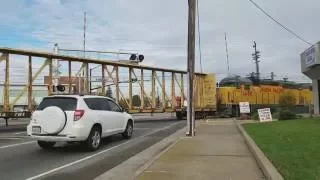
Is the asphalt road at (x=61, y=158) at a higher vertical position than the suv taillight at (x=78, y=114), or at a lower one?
lower

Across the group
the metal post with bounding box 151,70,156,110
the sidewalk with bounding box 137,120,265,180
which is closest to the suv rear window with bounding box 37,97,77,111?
the sidewalk with bounding box 137,120,265,180

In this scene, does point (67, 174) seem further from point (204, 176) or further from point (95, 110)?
point (95, 110)

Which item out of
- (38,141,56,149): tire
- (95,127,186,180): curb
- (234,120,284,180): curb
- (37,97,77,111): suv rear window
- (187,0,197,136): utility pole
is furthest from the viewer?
(187,0,197,136): utility pole

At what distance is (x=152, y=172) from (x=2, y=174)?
10.6 ft

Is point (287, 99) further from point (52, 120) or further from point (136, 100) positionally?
point (52, 120)

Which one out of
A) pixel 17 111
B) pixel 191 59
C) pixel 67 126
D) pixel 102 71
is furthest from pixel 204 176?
pixel 102 71

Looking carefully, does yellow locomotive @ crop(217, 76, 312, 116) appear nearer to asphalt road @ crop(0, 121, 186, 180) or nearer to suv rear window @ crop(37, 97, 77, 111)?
asphalt road @ crop(0, 121, 186, 180)

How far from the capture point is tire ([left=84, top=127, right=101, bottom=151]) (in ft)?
52.9

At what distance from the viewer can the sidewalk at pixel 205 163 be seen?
1046cm

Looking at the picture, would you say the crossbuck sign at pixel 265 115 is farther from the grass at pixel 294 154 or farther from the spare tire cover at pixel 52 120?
the spare tire cover at pixel 52 120

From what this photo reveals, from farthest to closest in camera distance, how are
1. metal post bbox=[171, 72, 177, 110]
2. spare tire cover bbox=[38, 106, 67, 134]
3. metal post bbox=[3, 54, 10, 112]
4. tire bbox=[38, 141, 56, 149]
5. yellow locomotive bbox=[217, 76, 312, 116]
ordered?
yellow locomotive bbox=[217, 76, 312, 116], metal post bbox=[171, 72, 177, 110], metal post bbox=[3, 54, 10, 112], tire bbox=[38, 141, 56, 149], spare tire cover bbox=[38, 106, 67, 134]

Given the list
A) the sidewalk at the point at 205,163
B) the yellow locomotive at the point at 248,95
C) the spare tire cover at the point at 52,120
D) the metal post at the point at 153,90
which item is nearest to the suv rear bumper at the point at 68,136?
the spare tire cover at the point at 52,120

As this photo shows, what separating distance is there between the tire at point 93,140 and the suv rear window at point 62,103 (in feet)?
3.25

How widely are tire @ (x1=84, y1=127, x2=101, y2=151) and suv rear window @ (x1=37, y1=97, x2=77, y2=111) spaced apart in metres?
0.99
